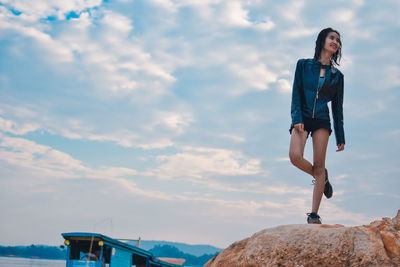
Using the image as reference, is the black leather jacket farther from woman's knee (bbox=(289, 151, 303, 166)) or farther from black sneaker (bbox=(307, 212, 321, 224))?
black sneaker (bbox=(307, 212, 321, 224))

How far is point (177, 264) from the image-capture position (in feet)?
62.1

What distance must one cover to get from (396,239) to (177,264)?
16343mm

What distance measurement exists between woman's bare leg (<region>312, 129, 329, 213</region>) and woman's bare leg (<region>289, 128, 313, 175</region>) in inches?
4.2

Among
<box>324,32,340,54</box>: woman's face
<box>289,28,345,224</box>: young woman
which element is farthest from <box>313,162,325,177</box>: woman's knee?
<box>324,32,340,54</box>: woman's face

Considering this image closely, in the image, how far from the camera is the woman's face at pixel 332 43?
528 centimetres

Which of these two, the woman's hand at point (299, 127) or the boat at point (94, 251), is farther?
the boat at point (94, 251)

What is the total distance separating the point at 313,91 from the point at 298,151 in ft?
2.77

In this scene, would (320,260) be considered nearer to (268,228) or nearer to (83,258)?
(268,228)

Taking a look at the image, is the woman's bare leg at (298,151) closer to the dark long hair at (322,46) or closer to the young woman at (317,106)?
the young woman at (317,106)

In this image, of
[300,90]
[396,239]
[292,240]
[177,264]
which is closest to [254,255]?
[292,240]

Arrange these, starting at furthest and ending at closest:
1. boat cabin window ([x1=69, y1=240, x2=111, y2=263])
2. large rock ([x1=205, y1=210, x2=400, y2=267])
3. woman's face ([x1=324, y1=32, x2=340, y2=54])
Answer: boat cabin window ([x1=69, y1=240, x2=111, y2=263]) → woman's face ([x1=324, y1=32, x2=340, y2=54]) → large rock ([x1=205, y1=210, x2=400, y2=267])

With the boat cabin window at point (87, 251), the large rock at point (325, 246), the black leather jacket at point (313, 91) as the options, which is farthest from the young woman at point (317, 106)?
the boat cabin window at point (87, 251)

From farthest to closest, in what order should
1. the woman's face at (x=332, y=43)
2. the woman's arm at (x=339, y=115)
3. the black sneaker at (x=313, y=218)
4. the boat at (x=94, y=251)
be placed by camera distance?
the boat at (x=94, y=251) < the woman's arm at (x=339, y=115) < the woman's face at (x=332, y=43) < the black sneaker at (x=313, y=218)

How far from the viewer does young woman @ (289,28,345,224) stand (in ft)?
16.5
